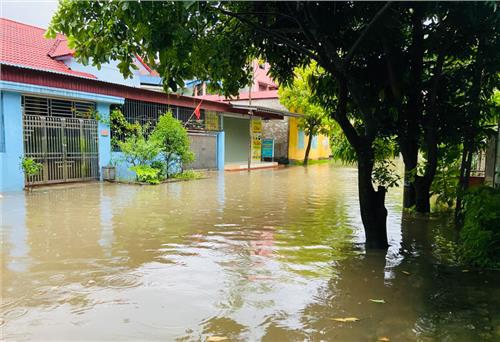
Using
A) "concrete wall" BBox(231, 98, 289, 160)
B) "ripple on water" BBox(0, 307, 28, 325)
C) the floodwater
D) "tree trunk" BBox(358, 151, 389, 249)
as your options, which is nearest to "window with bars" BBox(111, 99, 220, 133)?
the floodwater

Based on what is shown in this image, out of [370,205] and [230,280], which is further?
[370,205]

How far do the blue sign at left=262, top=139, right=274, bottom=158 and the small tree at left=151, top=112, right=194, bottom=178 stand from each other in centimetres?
1228

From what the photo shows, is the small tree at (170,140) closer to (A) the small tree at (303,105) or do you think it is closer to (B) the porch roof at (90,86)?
(B) the porch roof at (90,86)

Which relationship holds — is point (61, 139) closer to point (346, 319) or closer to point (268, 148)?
point (346, 319)

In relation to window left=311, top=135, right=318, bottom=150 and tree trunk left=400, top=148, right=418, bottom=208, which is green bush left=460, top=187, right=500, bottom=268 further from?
window left=311, top=135, right=318, bottom=150

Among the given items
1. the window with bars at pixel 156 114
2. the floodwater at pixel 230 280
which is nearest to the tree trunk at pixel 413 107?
the floodwater at pixel 230 280

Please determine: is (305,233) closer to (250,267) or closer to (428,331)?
(250,267)

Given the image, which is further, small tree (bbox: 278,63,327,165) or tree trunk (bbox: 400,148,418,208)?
small tree (bbox: 278,63,327,165)

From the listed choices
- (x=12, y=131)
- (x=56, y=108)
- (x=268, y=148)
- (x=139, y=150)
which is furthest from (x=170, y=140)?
(x=268, y=148)

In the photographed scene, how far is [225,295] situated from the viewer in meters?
4.18

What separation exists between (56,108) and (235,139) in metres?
13.3

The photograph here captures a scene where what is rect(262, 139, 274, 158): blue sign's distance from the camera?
2733cm

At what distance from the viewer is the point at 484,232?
491cm

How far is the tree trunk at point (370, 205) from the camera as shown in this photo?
5.70 m
